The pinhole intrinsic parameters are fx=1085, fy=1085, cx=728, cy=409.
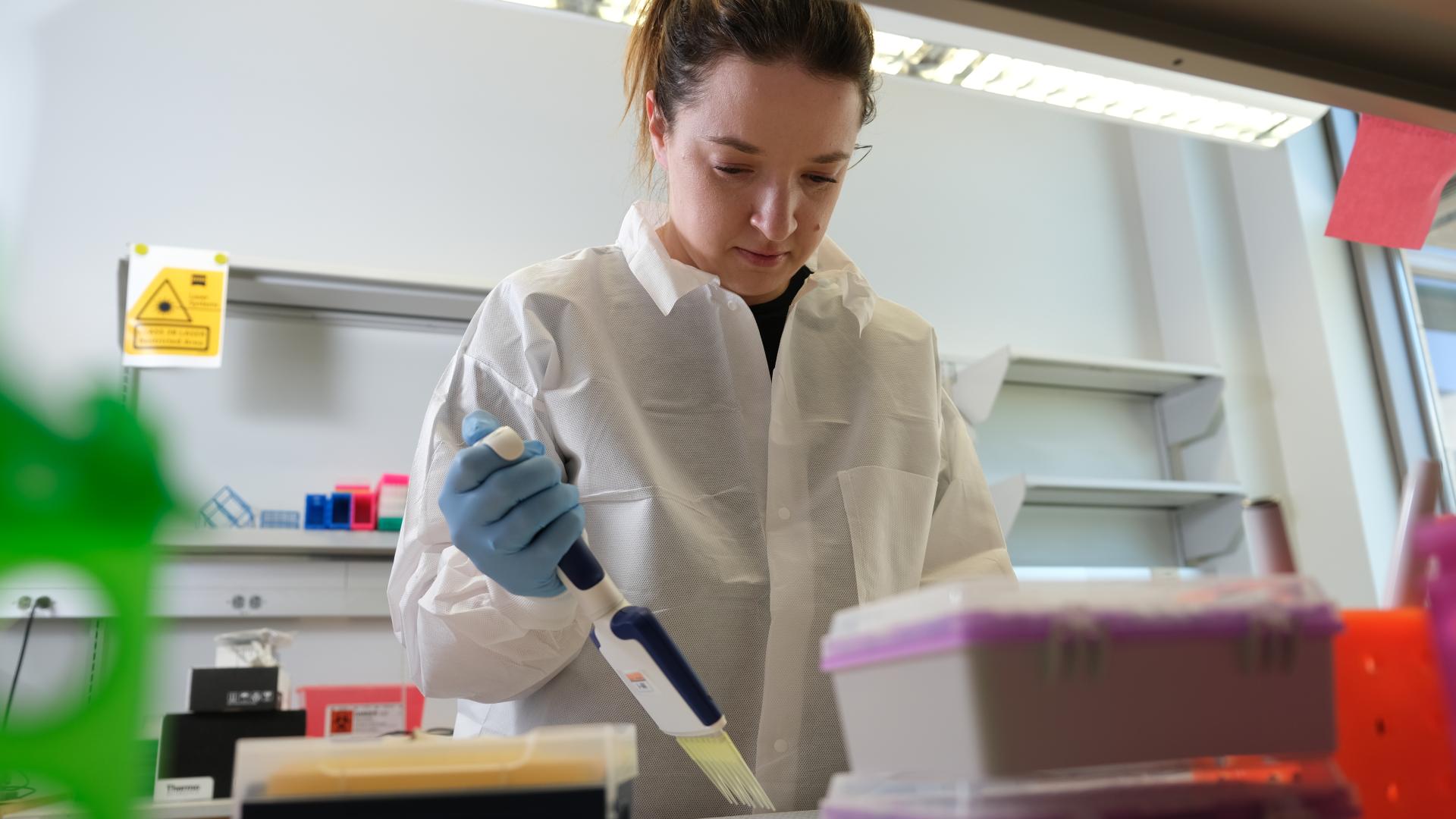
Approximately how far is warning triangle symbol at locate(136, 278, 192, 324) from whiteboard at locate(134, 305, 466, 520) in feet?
0.55

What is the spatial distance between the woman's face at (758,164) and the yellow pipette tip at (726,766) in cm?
59

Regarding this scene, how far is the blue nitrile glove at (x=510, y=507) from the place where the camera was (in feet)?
2.83

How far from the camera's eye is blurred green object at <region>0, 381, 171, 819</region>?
13.6 inches

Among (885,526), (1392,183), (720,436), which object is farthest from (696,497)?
(1392,183)

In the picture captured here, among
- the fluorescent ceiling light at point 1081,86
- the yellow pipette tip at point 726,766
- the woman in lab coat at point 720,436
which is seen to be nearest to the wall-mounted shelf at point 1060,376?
the fluorescent ceiling light at point 1081,86

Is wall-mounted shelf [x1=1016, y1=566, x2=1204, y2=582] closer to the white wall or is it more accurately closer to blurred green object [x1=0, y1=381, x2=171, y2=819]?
the white wall

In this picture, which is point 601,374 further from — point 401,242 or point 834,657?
point 401,242

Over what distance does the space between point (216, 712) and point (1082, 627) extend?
1.84 metres

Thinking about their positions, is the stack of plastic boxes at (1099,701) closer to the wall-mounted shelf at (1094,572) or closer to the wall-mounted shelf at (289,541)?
the wall-mounted shelf at (289,541)

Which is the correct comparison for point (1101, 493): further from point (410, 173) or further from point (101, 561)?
point (101, 561)

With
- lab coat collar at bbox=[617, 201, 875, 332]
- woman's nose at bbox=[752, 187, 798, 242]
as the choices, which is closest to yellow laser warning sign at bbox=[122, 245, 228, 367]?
lab coat collar at bbox=[617, 201, 875, 332]

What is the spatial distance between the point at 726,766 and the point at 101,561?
592mm

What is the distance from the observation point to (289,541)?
A: 95.4 inches

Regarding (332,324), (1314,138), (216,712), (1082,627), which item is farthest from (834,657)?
(1314,138)
